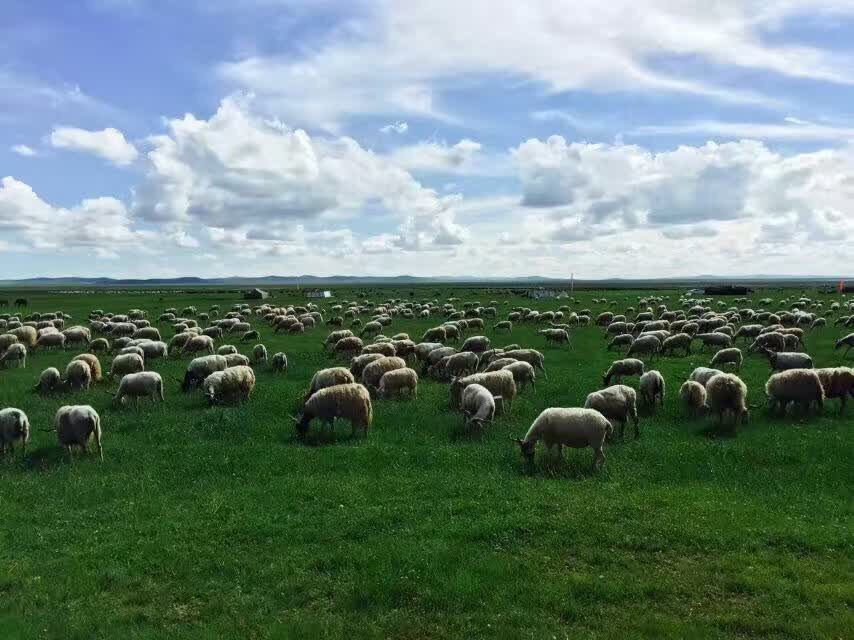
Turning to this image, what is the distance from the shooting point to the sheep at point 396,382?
2264 cm

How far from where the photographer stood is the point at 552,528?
10.8 metres

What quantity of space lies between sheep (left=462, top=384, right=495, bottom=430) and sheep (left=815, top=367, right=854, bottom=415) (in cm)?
1161

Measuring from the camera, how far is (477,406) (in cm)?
1866

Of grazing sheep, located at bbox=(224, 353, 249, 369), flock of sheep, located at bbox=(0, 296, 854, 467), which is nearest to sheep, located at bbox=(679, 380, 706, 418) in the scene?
flock of sheep, located at bbox=(0, 296, 854, 467)

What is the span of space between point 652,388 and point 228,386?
16156 mm

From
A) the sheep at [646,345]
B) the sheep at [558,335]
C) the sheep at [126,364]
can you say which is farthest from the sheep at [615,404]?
the sheep at [558,335]

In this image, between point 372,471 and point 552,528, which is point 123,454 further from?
point 552,528

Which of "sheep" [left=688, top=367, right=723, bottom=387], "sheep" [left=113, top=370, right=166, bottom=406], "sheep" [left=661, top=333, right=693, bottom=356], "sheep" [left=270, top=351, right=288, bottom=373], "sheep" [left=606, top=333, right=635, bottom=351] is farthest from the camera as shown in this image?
"sheep" [left=606, top=333, right=635, bottom=351]

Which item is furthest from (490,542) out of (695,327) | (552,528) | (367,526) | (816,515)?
(695,327)

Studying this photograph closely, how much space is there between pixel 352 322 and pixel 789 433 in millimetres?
41651

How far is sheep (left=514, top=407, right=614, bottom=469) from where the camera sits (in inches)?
574

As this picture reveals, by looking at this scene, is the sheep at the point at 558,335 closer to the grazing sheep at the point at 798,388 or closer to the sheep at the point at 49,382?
the grazing sheep at the point at 798,388

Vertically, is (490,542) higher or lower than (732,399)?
lower

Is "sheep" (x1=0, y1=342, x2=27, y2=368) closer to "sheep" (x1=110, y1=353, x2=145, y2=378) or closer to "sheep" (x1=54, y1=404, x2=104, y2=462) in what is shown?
"sheep" (x1=110, y1=353, x2=145, y2=378)
